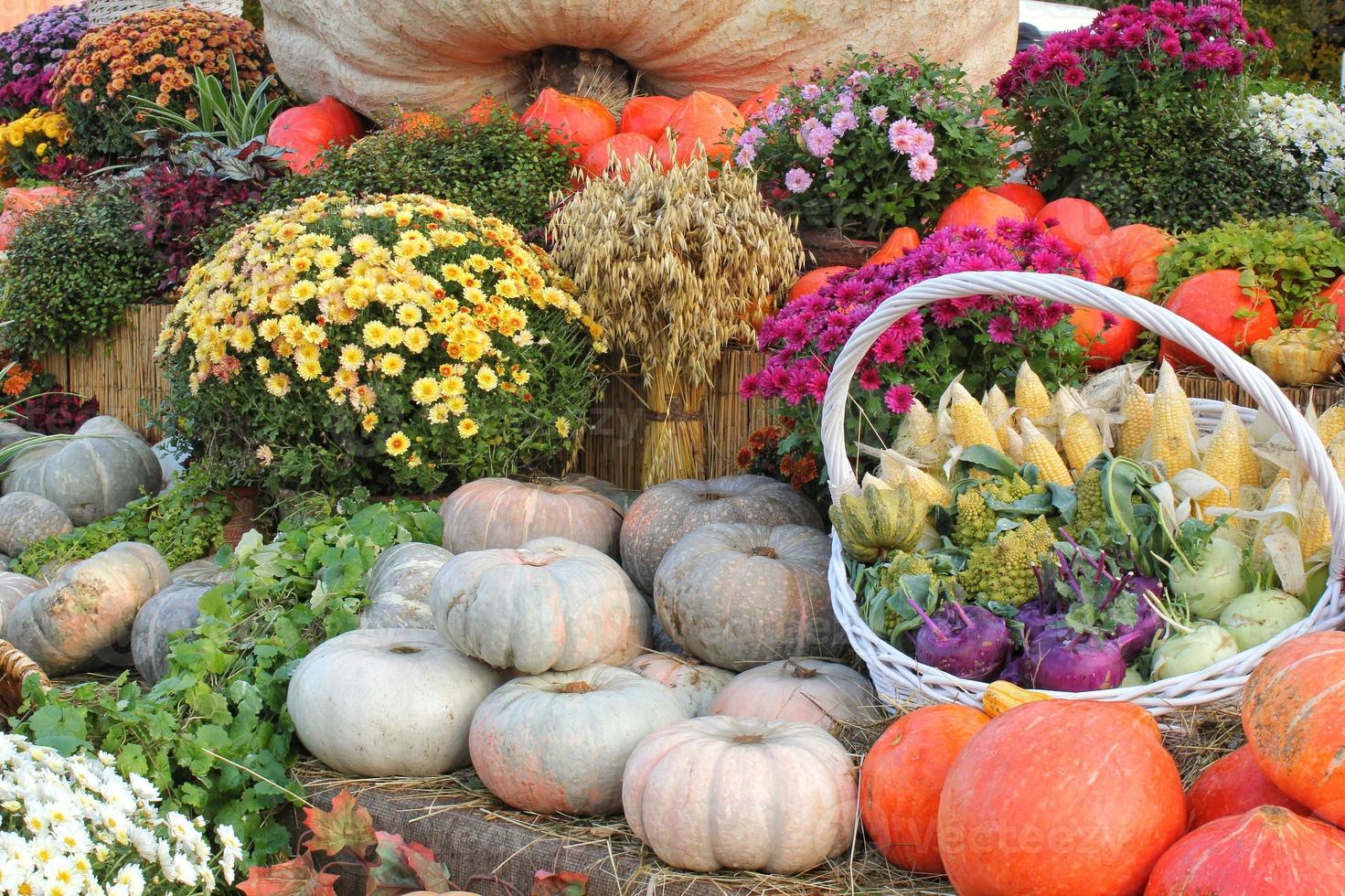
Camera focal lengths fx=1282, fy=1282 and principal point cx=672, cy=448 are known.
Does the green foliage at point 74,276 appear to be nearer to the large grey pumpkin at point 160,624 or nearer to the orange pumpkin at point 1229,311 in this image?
the large grey pumpkin at point 160,624

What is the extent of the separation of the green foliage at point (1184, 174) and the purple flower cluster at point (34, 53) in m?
8.17

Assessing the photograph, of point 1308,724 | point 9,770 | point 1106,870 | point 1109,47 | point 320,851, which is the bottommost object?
point 320,851

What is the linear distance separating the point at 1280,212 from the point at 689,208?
2.39m

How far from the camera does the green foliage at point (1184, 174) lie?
4898 mm

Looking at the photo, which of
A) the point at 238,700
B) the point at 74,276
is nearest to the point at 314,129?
the point at 74,276

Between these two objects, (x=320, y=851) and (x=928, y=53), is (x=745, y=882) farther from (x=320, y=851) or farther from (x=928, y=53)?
(x=928, y=53)

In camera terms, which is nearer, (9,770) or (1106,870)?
(1106,870)

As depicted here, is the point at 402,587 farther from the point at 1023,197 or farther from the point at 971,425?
the point at 1023,197

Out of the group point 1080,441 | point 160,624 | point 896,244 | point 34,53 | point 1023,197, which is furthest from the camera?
point 34,53

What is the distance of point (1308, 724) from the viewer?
1763mm

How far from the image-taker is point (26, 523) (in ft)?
15.8

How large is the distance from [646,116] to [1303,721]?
480cm

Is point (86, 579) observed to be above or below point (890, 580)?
below

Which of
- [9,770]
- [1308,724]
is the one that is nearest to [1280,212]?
[1308,724]
